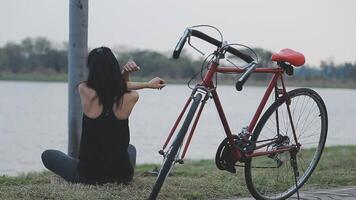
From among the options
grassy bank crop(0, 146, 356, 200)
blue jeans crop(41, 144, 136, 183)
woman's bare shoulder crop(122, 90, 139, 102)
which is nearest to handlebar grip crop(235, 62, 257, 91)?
woman's bare shoulder crop(122, 90, 139, 102)

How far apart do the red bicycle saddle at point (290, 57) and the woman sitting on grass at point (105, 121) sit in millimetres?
886

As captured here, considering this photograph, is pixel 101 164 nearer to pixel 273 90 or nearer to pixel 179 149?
pixel 179 149

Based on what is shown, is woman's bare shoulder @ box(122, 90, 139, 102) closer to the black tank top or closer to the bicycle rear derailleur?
the black tank top

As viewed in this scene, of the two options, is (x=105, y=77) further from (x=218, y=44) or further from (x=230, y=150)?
(x=230, y=150)

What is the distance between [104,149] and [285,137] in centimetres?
143

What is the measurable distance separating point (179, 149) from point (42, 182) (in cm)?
244

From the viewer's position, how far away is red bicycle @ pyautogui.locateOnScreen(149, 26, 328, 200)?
370cm

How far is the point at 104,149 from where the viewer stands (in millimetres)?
4480

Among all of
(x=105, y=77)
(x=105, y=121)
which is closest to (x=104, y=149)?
(x=105, y=121)

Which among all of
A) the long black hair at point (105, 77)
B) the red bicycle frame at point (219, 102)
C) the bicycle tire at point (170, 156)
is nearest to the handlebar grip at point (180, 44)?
the red bicycle frame at point (219, 102)

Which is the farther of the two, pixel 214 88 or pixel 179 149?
pixel 214 88

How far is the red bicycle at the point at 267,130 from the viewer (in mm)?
3701

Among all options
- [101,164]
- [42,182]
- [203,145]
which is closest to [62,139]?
[203,145]

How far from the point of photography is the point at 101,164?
4523mm
